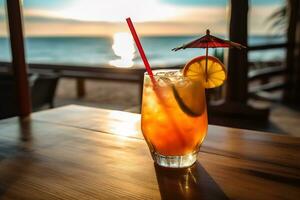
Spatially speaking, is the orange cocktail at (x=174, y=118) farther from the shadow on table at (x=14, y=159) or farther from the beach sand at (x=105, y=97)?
the beach sand at (x=105, y=97)

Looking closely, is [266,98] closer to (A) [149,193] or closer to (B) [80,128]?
(B) [80,128]

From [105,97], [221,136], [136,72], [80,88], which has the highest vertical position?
[221,136]

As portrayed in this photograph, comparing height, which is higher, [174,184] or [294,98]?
[174,184]

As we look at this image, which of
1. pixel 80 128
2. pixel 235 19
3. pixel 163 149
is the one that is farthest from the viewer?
pixel 235 19

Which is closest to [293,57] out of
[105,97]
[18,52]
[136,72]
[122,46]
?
[136,72]

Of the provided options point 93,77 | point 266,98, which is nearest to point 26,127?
point 266,98

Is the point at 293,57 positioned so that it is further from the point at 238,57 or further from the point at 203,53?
the point at 203,53
